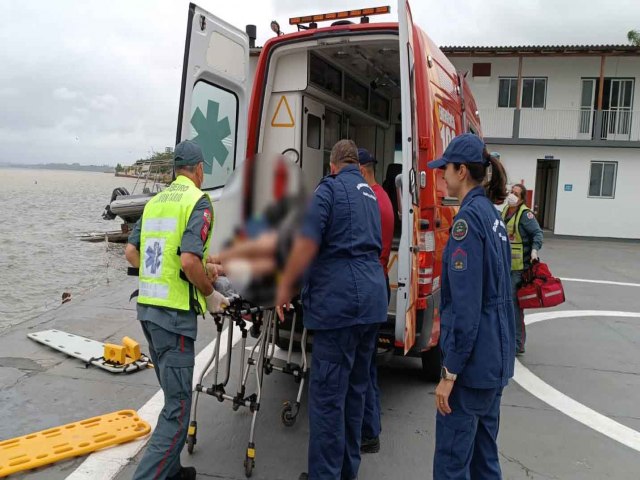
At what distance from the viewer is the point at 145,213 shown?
114 inches

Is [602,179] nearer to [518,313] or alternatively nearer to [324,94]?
[518,313]

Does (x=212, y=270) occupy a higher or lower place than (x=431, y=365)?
higher

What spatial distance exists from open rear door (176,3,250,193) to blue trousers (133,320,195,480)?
1119mm

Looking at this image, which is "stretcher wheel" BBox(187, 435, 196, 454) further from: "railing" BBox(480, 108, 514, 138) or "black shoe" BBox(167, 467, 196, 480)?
"railing" BBox(480, 108, 514, 138)

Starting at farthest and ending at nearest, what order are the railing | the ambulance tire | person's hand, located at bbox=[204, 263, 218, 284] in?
the railing
the ambulance tire
person's hand, located at bbox=[204, 263, 218, 284]

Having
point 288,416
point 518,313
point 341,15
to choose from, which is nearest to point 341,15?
point 341,15

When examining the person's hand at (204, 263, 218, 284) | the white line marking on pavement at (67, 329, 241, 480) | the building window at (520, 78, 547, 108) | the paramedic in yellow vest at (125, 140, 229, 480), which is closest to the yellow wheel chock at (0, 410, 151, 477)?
the white line marking on pavement at (67, 329, 241, 480)

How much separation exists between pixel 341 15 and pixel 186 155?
7.16 feet

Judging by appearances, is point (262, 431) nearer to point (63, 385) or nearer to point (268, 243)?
point (63, 385)

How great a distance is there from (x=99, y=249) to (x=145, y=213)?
17932 millimetres

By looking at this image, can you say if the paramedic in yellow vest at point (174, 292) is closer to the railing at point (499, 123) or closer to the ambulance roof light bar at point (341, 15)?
the ambulance roof light bar at point (341, 15)

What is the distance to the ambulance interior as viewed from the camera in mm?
4746

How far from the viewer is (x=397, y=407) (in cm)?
438

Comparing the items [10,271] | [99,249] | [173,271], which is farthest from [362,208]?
[99,249]
